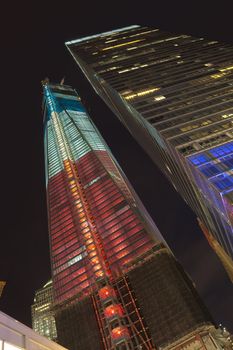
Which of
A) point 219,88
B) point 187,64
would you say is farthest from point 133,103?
point 187,64

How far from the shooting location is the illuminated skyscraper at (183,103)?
5572cm

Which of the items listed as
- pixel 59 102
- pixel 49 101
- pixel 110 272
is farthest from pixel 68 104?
pixel 110 272

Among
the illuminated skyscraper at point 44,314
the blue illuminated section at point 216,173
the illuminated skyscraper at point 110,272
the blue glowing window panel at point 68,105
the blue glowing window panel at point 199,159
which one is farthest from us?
the blue glowing window panel at point 68,105

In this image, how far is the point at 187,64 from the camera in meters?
97.0

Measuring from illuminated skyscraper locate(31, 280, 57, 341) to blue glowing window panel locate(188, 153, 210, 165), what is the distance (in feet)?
216

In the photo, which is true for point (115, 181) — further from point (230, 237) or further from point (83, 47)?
point (83, 47)

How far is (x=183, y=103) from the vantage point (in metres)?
75.1

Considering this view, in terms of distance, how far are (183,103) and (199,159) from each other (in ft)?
73.3

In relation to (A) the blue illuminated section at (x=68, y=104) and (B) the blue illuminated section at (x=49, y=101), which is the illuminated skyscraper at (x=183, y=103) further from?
(B) the blue illuminated section at (x=49, y=101)

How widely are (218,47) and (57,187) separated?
6129 centimetres

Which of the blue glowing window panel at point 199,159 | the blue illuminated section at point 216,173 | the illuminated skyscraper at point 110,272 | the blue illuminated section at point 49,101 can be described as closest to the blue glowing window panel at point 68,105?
the blue illuminated section at point 49,101

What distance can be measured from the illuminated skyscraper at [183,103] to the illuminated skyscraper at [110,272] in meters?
11.9

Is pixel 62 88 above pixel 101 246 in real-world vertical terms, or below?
above

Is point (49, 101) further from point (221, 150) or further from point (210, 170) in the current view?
point (210, 170)
